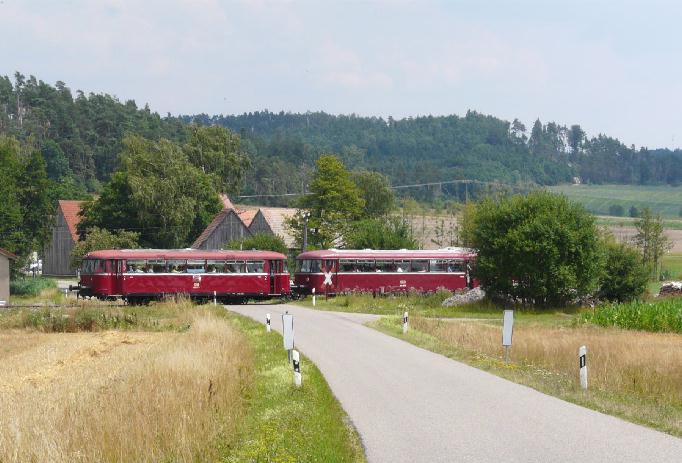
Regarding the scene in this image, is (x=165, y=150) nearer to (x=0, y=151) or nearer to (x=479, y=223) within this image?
(x=0, y=151)

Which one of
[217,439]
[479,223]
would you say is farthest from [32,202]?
[217,439]

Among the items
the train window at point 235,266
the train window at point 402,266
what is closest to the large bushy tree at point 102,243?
the train window at point 235,266

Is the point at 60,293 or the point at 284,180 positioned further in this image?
the point at 284,180

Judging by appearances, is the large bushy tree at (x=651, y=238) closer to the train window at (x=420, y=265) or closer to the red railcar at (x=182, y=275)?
the train window at (x=420, y=265)

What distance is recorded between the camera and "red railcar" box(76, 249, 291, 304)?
171ft

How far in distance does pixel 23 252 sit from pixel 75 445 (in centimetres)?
7485

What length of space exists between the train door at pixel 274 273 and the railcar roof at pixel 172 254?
1.16 ft

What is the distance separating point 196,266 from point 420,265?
13288mm

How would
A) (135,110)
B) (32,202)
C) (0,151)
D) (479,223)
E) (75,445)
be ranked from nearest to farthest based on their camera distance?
(75,445)
(479,223)
(0,151)
(32,202)
(135,110)

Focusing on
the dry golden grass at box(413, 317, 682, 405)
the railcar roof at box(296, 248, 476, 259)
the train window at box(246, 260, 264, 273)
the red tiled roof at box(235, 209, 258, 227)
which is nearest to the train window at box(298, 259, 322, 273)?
the railcar roof at box(296, 248, 476, 259)

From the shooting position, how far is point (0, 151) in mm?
79750

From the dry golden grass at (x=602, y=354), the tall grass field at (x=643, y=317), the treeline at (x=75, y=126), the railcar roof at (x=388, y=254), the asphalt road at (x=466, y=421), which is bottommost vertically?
the tall grass field at (x=643, y=317)

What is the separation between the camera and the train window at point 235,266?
54.4m

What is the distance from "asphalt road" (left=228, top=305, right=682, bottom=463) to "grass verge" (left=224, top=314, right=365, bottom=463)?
Result: 26 centimetres
